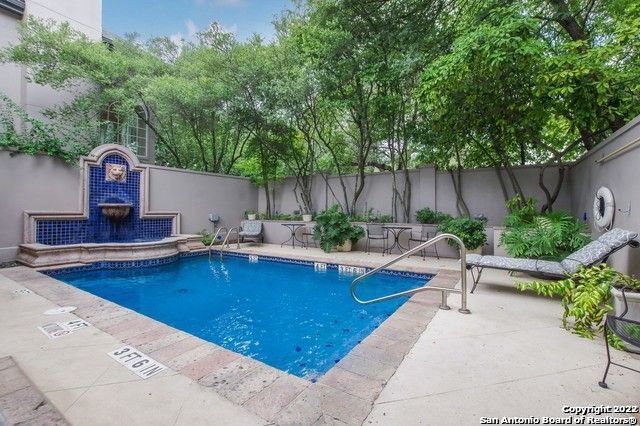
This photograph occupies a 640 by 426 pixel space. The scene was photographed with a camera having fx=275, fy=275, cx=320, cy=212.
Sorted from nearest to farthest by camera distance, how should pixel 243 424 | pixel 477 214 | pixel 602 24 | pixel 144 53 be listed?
pixel 243 424 < pixel 602 24 < pixel 477 214 < pixel 144 53

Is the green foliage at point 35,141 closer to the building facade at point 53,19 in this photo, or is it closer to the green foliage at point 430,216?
the building facade at point 53,19

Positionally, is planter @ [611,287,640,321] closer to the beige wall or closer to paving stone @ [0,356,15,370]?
paving stone @ [0,356,15,370]

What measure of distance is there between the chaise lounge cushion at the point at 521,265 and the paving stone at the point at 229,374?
313cm

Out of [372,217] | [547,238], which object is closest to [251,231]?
[372,217]

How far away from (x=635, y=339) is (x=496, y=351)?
823 mm

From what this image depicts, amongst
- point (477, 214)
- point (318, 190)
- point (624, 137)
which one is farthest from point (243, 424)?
point (318, 190)

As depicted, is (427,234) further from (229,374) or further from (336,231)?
(229,374)

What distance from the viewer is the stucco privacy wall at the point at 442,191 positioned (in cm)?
667

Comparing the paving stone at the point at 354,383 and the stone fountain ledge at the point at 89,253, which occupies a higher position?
the stone fountain ledge at the point at 89,253

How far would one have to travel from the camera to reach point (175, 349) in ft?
7.22

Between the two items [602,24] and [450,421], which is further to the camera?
[602,24]

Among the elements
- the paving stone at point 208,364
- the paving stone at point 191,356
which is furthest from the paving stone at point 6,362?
the paving stone at point 208,364

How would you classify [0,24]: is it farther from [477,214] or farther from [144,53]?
[477,214]

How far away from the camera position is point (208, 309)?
3.93m
